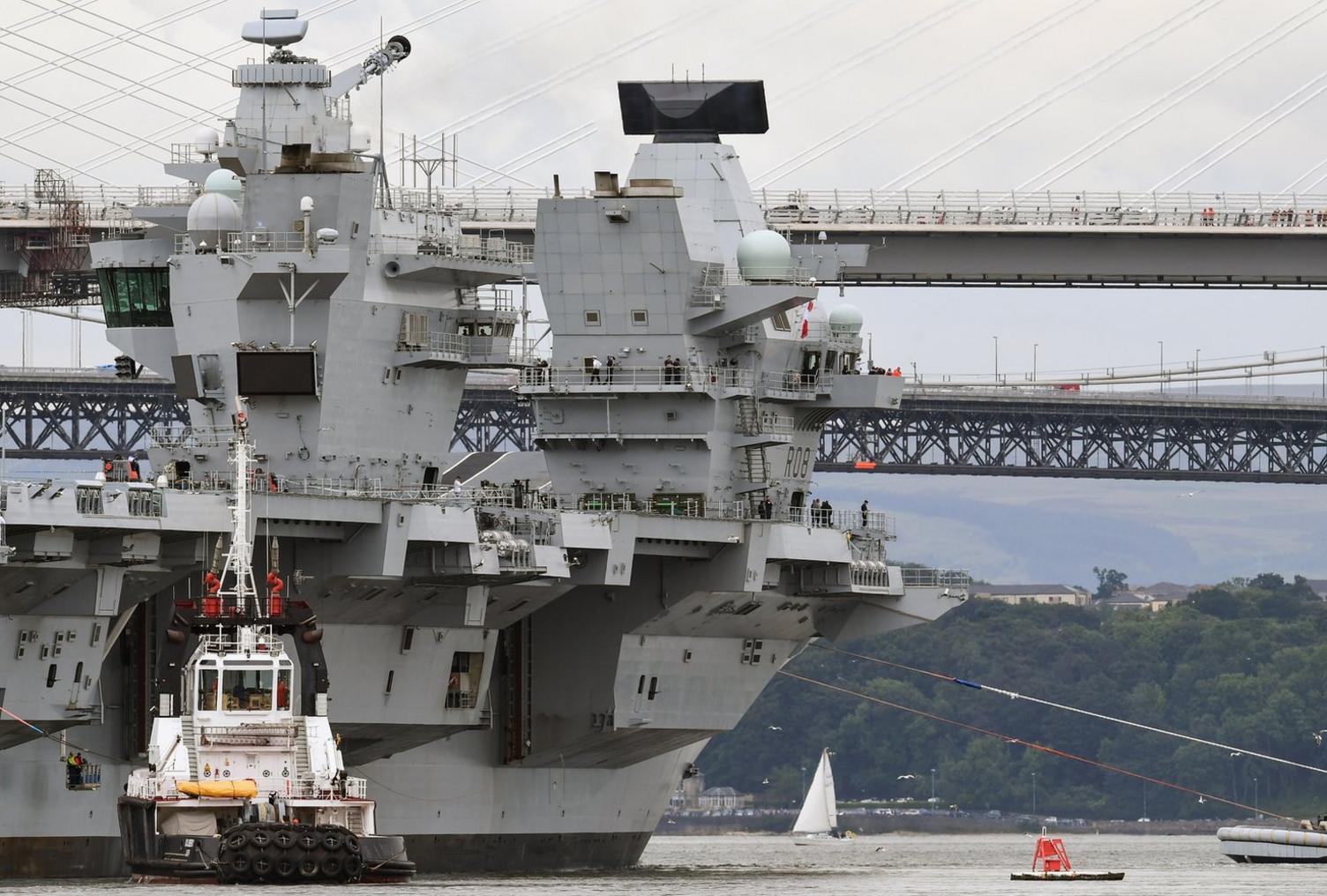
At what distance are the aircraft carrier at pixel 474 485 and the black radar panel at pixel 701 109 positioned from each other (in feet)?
0.22

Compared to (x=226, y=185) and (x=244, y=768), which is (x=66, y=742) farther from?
(x=226, y=185)

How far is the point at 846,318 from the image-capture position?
2443 inches

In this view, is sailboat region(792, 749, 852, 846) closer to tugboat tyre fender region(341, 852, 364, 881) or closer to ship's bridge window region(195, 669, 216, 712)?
ship's bridge window region(195, 669, 216, 712)

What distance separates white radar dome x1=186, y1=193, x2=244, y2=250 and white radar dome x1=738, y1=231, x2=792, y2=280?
989 centimetres

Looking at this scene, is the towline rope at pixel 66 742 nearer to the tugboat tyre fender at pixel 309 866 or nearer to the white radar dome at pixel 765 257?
the tugboat tyre fender at pixel 309 866

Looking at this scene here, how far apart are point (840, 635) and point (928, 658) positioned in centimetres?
9659

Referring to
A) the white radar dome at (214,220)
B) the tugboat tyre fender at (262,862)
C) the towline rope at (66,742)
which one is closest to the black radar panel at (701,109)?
the white radar dome at (214,220)

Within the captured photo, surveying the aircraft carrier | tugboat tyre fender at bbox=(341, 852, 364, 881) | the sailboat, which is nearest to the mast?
the aircraft carrier

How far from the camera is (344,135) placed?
5906 cm

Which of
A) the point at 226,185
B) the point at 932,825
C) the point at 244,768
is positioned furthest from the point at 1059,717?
the point at 244,768

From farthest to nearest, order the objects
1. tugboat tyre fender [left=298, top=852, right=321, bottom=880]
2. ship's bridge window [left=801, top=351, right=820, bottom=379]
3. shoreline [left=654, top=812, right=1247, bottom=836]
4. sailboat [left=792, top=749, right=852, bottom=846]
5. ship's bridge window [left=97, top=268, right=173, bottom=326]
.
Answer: shoreline [left=654, top=812, right=1247, bottom=836] → sailboat [left=792, top=749, right=852, bottom=846] → ship's bridge window [left=801, top=351, right=820, bottom=379] → ship's bridge window [left=97, top=268, right=173, bottom=326] → tugboat tyre fender [left=298, top=852, right=321, bottom=880]

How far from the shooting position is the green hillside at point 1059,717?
144250 mm

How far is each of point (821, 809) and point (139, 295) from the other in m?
61.0

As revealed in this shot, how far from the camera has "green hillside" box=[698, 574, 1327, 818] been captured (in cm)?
14425
